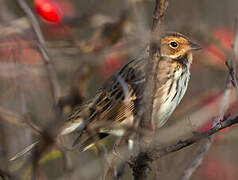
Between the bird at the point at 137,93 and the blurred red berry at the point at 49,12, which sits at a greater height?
the blurred red berry at the point at 49,12

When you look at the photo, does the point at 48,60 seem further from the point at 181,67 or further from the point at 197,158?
the point at 181,67

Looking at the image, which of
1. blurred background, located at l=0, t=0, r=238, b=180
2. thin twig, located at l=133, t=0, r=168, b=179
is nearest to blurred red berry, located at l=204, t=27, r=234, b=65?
blurred background, located at l=0, t=0, r=238, b=180

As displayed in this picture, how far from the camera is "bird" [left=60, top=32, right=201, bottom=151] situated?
396 cm

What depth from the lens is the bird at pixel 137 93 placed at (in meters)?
3.96

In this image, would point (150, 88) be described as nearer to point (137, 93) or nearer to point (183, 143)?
point (183, 143)

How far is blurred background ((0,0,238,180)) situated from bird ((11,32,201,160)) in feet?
0.57

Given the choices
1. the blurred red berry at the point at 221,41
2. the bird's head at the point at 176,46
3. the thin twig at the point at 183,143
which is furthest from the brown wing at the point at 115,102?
the blurred red berry at the point at 221,41

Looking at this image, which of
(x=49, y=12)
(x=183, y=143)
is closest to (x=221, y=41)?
(x=49, y=12)

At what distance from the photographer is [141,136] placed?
2.95 m

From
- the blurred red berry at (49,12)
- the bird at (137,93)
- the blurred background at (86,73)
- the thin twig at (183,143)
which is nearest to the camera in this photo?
the blurred background at (86,73)

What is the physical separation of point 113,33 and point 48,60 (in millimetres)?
503

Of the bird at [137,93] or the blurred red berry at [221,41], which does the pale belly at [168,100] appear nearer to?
the bird at [137,93]

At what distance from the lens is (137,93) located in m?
3.96

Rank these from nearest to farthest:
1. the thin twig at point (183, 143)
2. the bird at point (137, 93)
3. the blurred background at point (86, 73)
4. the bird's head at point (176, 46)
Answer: the blurred background at point (86, 73)
the thin twig at point (183, 143)
the bird at point (137, 93)
the bird's head at point (176, 46)
